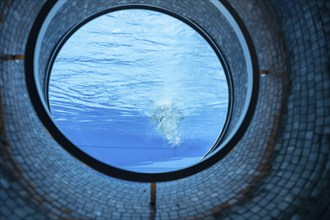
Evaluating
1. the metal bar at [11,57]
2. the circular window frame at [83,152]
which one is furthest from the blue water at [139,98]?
the metal bar at [11,57]

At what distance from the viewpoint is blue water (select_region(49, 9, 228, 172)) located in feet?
28.9

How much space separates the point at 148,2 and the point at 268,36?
2483 millimetres

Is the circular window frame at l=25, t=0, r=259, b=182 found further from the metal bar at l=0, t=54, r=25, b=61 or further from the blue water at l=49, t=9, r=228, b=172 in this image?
the blue water at l=49, t=9, r=228, b=172

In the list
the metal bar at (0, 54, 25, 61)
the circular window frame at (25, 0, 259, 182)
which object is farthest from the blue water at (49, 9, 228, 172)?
the metal bar at (0, 54, 25, 61)

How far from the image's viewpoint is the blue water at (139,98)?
880 cm

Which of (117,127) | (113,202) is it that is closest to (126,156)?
(117,127)

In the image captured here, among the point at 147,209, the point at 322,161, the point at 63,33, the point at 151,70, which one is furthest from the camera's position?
the point at 151,70

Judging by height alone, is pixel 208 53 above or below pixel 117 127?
above

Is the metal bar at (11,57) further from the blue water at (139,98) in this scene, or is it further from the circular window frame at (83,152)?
the blue water at (139,98)

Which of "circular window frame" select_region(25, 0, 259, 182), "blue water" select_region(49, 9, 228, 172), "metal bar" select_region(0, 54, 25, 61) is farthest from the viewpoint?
"blue water" select_region(49, 9, 228, 172)

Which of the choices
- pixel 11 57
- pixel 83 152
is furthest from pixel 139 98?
pixel 11 57

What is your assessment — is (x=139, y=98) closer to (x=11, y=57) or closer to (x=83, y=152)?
(x=83, y=152)

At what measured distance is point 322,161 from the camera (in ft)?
8.34

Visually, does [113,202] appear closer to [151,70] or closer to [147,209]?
[147,209]
